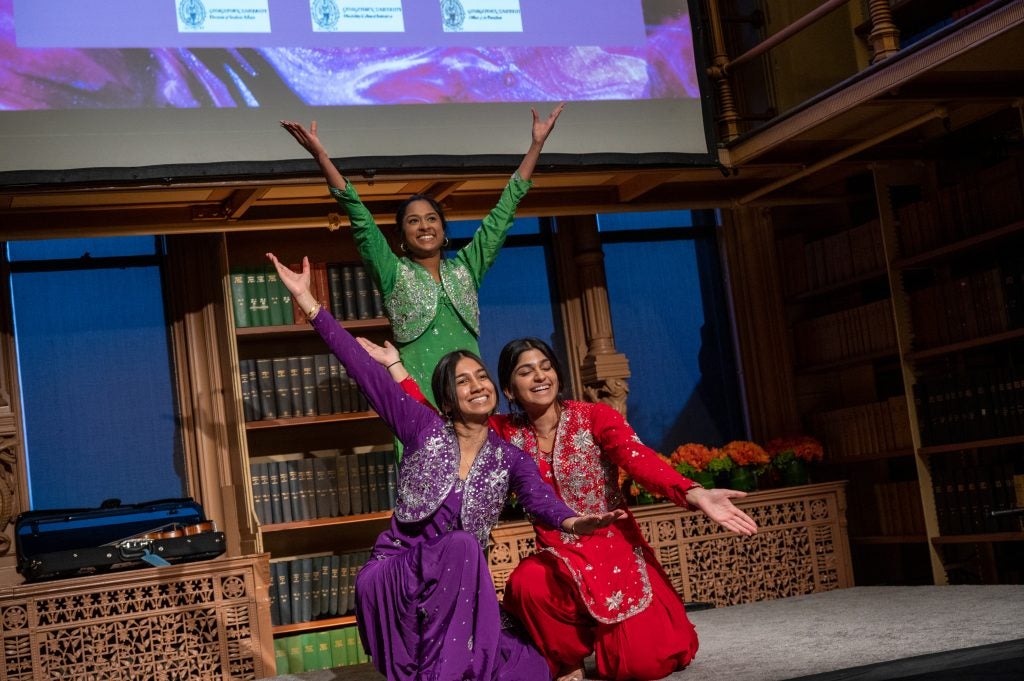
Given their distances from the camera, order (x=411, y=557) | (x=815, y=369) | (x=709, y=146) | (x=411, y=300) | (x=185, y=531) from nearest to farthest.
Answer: (x=411, y=557), (x=411, y=300), (x=185, y=531), (x=709, y=146), (x=815, y=369)

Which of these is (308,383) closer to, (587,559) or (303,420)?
(303,420)

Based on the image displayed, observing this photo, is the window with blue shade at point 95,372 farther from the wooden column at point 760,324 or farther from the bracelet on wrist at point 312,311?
the wooden column at point 760,324

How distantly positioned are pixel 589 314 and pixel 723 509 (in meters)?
3.01

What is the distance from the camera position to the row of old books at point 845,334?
227 inches

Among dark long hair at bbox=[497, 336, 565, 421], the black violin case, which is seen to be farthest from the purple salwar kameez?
the black violin case

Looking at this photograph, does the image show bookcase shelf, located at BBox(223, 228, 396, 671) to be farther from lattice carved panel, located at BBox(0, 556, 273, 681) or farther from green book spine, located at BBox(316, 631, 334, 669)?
lattice carved panel, located at BBox(0, 556, 273, 681)

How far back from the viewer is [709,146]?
5.26m

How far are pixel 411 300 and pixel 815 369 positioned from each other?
2.89 m

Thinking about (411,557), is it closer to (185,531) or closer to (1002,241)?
(185,531)

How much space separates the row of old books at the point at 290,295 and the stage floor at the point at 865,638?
1828 mm

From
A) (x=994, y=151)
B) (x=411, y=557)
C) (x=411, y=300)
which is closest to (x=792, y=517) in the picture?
(x=994, y=151)

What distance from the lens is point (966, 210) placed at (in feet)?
17.4

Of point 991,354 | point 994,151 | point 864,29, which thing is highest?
point 864,29

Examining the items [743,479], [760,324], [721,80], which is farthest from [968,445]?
[721,80]
